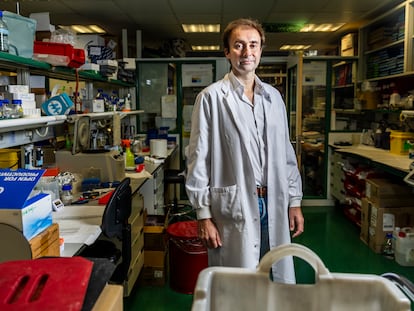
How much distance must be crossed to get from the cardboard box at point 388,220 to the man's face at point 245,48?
8.45 ft

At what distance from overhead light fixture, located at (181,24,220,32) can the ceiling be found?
0.39 ft

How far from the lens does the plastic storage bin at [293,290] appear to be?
91 centimetres

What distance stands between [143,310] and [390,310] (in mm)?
2217

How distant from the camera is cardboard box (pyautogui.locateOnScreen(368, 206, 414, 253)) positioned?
147 inches

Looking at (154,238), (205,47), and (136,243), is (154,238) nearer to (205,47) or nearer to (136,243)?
(136,243)

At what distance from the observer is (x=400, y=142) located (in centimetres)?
434

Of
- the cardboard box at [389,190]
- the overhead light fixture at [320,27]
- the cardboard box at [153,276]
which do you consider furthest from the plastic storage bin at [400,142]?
the cardboard box at [153,276]

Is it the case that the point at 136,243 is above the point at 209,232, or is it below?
below

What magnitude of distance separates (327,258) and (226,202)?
91.1 inches

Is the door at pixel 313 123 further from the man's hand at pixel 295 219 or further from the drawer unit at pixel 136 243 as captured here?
the man's hand at pixel 295 219

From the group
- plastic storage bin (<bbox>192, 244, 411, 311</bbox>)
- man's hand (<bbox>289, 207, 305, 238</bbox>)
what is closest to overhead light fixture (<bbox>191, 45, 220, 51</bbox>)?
man's hand (<bbox>289, 207, 305, 238</bbox>)

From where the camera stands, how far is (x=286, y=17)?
218 inches

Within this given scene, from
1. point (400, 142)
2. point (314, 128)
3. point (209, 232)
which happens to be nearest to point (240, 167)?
point (209, 232)

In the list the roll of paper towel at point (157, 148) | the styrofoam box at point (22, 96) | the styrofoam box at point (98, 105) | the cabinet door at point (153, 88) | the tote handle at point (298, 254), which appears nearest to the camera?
the tote handle at point (298, 254)
